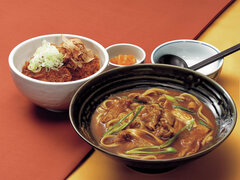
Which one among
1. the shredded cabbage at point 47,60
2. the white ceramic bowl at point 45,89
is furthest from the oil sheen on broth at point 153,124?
the shredded cabbage at point 47,60

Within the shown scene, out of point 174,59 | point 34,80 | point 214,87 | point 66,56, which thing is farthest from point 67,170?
point 174,59

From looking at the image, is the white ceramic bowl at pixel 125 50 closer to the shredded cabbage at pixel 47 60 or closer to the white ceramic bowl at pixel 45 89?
the white ceramic bowl at pixel 45 89

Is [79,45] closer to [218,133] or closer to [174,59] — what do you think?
[174,59]

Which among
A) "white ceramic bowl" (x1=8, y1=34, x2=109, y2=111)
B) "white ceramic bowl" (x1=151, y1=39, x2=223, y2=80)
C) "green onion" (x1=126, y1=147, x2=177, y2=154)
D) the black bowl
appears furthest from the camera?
"white ceramic bowl" (x1=151, y1=39, x2=223, y2=80)

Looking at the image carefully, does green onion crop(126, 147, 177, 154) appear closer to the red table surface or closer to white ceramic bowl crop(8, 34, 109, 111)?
the red table surface

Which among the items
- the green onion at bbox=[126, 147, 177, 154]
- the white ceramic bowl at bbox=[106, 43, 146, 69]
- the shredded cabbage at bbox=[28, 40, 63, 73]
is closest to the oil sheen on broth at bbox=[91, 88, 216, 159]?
the green onion at bbox=[126, 147, 177, 154]

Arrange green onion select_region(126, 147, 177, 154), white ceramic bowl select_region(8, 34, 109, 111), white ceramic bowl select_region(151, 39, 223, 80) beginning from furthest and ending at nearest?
white ceramic bowl select_region(151, 39, 223, 80)
white ceramic bowl select_region(8, 34, 109, 111)
green onion select_region(126, 147, 177, 154)

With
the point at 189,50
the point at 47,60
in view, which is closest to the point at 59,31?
the point at 47,60
